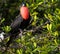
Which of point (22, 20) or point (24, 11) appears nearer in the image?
point (24, 11)

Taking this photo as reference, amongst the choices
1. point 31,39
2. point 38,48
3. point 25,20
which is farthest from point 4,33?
point 25,20

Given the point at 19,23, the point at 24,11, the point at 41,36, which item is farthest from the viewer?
the point at 19,23

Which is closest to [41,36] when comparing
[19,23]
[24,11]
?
[24,11]

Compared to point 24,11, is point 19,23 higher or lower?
lower

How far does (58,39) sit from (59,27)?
83 millimetres

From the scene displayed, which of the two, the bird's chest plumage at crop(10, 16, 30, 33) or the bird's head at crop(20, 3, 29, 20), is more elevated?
the bird's head at crop(20, 3, 29, 20)

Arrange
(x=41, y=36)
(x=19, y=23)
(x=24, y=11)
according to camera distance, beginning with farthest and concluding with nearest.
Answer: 1. (x=19, y=23)
2. (x=24, y=11)
3. (x=41, y=36)

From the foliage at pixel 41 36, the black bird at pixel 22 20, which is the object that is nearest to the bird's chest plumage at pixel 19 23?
the black bird at pixel 22 20

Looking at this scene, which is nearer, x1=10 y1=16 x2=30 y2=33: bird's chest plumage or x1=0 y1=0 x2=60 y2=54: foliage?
x1=0 y1=0 x2=60 y2=54: foliage

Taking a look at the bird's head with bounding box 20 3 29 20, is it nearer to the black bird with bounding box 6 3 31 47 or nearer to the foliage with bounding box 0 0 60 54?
the black bird with bounding box 6 3 31 47

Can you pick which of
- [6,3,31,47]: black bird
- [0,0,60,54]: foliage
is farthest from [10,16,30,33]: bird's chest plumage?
[0,0,60,54]: foliage

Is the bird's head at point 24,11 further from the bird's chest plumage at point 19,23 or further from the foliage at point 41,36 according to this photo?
the foliage at point 41,36

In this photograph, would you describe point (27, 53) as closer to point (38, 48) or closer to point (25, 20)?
point (38, 48)

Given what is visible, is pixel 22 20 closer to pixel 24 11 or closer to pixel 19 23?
pixel 19 23
